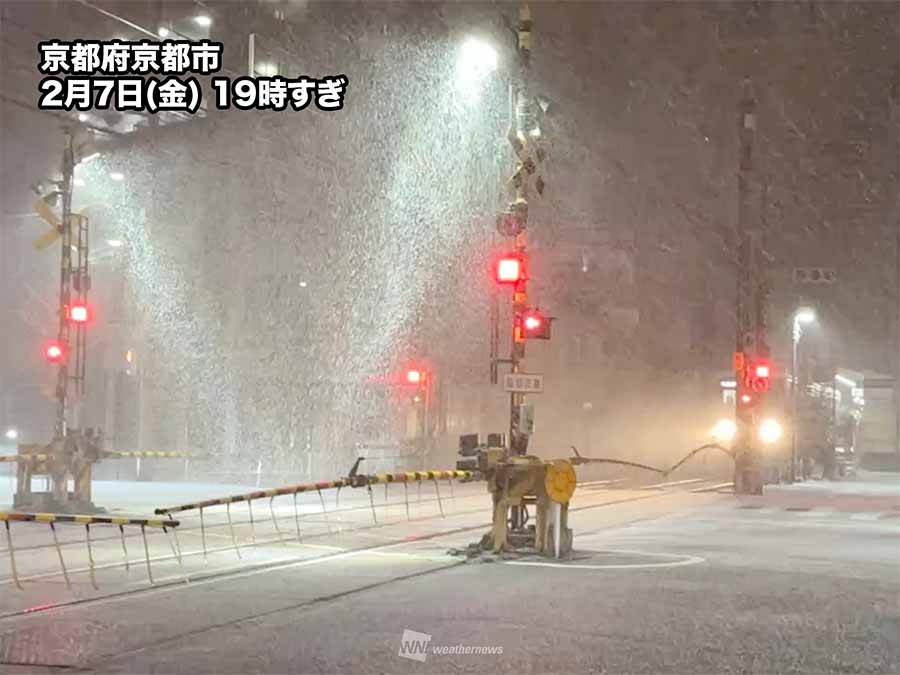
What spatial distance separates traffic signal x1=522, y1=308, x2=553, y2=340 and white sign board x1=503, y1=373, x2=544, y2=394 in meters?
0.56

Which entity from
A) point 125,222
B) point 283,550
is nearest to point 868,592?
point 283,550

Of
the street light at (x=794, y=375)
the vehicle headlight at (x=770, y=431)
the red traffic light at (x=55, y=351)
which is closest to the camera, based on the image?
the red traffic light at (x=55, y=351)

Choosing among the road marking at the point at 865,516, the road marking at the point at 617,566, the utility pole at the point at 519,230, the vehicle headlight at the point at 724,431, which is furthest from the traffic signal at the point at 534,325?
the vehicle headlight at the point at 724,431

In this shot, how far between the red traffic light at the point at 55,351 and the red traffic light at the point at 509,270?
393 inches

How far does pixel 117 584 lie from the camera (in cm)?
1144

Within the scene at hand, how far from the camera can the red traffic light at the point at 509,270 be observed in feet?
46.6

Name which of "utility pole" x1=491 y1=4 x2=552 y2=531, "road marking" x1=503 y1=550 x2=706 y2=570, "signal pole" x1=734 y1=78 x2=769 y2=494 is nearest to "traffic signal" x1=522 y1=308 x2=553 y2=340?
"utility pole" x1=491 y1=4 x2=552 y2=531

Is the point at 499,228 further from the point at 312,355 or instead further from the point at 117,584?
the point at 312,355

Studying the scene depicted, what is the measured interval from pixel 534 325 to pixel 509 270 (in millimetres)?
886

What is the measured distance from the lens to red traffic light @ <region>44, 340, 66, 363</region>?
67.2 ft

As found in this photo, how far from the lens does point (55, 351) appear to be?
2056 cm

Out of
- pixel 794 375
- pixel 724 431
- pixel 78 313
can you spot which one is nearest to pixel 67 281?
pixel 78 313

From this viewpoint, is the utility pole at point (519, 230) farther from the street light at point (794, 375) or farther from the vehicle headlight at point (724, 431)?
the vehicle headlight at point (724, 431)

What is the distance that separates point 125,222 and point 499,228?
2626cm
